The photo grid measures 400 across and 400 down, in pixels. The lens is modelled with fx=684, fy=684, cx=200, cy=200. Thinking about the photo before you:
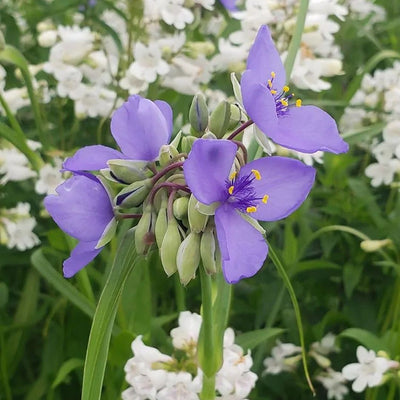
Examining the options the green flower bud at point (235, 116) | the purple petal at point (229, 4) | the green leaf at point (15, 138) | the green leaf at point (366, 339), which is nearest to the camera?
the green flower bud at point (235, 116)

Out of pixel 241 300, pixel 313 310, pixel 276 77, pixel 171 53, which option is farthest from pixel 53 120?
pixel 276 77

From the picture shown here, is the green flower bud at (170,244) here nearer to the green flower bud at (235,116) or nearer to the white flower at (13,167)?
the green flower bud at (235,116)

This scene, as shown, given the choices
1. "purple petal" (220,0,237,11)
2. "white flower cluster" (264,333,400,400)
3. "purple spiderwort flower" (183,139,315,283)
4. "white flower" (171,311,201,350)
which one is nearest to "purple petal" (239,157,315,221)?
"purple spiderwort flower" (183,139,315,283)

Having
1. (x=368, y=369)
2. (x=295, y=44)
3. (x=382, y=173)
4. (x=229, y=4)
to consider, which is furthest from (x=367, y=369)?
(x=229, y=4)

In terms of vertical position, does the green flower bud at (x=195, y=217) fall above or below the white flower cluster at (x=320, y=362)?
above

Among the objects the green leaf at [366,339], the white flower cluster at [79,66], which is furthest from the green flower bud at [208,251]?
the white flower cluster at [79,66]
